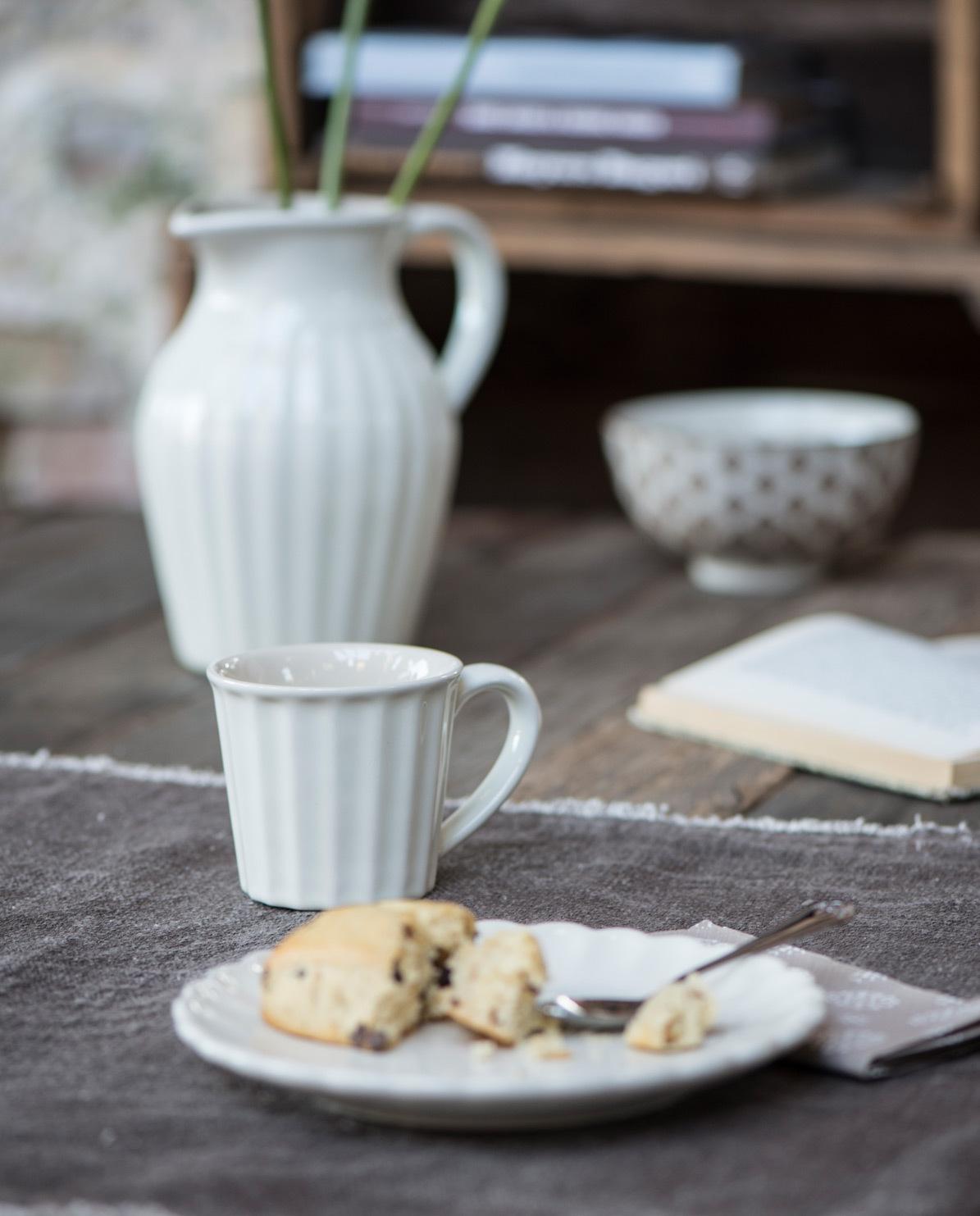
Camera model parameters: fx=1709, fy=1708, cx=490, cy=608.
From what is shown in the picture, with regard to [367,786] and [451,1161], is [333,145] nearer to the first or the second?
[367,786]

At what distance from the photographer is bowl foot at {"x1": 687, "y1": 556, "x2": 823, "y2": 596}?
1.23m

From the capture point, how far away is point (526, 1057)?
47 cm

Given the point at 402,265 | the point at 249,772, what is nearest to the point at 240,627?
the point at 249,772

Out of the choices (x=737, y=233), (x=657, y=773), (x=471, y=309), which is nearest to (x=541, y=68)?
(x=737, y=233)

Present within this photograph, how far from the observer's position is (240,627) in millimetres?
998

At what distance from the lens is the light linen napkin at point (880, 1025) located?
0.50m

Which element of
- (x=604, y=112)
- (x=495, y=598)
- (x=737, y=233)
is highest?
(x=604, y=112)

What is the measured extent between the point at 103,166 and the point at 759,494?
98 cm

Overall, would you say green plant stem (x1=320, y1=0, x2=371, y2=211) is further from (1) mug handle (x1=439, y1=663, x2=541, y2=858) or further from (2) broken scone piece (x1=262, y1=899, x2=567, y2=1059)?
(2) broken scone piece (x1=262, y1=899, x2=567, y2=1059)

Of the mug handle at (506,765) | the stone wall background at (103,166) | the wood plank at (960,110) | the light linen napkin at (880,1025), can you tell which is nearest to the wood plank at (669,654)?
the mug handle at (506,765)

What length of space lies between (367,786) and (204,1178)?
201mm

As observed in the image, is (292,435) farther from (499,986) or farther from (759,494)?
(499,986)

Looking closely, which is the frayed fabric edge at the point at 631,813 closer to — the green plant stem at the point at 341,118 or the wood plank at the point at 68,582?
the wood plank at the point at 68,582

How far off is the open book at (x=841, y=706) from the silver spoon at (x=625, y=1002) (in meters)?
0.28
